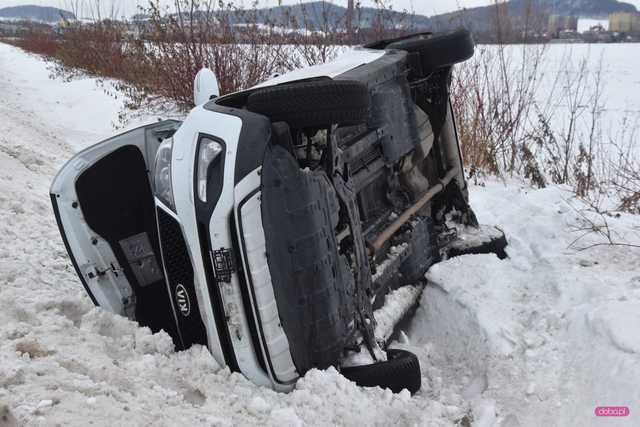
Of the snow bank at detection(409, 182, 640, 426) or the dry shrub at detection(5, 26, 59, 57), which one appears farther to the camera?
the dry shrub at detection(5, 26, 59, 57)

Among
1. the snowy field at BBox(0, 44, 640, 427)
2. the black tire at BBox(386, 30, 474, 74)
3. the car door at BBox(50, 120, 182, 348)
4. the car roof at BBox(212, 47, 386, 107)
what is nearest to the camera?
the snowy field at BBox(0, 44, 640, 427)

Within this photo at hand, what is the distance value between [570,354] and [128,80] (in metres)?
12.8

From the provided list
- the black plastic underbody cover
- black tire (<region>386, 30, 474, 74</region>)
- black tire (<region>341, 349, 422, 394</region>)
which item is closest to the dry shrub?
black tire (<region>386, 30, 474, 74</region>)

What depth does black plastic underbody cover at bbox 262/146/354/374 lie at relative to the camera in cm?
192

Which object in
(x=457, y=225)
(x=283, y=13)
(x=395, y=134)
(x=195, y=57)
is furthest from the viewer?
(x=195, y=57)

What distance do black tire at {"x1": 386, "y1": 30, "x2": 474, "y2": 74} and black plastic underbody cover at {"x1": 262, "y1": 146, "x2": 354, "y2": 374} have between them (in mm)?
1380

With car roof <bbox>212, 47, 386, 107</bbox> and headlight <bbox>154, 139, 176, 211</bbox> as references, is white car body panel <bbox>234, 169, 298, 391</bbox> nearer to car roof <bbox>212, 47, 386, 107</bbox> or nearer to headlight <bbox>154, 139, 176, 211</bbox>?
headlight <bbox>154, 139, 176, 211</bbox>

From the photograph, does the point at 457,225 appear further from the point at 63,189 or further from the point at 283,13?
the point at 283,13

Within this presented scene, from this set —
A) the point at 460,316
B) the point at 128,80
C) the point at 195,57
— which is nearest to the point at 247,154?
the point at 460,316

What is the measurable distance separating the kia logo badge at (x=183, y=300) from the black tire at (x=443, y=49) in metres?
1.85

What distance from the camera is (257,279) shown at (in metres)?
1.89

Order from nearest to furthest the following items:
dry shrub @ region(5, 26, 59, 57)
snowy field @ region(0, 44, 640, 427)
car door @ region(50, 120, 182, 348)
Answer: snowy field @ region(0, 44, 640, 427) → car door @ region(50, 120, 182, 348) → dry shrub @ region(5, 26, 59, 57)

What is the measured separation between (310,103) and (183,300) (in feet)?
2.70

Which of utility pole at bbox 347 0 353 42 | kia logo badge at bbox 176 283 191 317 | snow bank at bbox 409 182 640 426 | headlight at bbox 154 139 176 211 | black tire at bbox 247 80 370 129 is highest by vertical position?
utility pole at bbox 347 0 353 42
